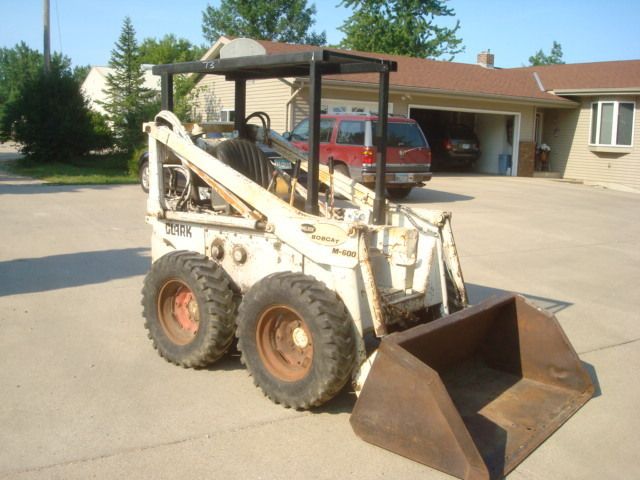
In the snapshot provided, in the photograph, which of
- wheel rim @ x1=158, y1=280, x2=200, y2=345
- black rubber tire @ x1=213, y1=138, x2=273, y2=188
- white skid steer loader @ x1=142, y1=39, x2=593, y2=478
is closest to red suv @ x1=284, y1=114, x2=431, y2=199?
black rubber tire @ x1=213, y1=138, x2=273, y2=188

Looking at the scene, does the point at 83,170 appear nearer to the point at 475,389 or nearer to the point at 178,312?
the point at 178,312

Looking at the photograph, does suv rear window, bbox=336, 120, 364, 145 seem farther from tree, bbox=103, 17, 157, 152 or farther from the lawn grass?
tree, bbox=103, 17, 157, 152

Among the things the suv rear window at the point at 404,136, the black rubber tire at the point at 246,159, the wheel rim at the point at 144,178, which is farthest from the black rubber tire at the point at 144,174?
the black rubber tire at the point at 246,159

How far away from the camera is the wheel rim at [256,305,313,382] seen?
4.59m

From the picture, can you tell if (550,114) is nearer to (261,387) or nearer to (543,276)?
(543,276)

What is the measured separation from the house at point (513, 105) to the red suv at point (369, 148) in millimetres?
4333

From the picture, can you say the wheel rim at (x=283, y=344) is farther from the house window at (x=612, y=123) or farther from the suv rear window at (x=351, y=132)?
the house window at (x=612, y=123)

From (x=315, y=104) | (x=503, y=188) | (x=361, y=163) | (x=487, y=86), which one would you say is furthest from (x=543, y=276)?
(x=487, y=86)

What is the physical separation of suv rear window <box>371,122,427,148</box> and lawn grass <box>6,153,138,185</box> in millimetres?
7458

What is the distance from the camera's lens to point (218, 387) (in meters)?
4.98

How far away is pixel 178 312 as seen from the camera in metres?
5.53

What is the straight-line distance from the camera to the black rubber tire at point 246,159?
5.66m

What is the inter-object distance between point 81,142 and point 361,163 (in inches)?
473

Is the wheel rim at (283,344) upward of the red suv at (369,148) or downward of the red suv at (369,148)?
downward
